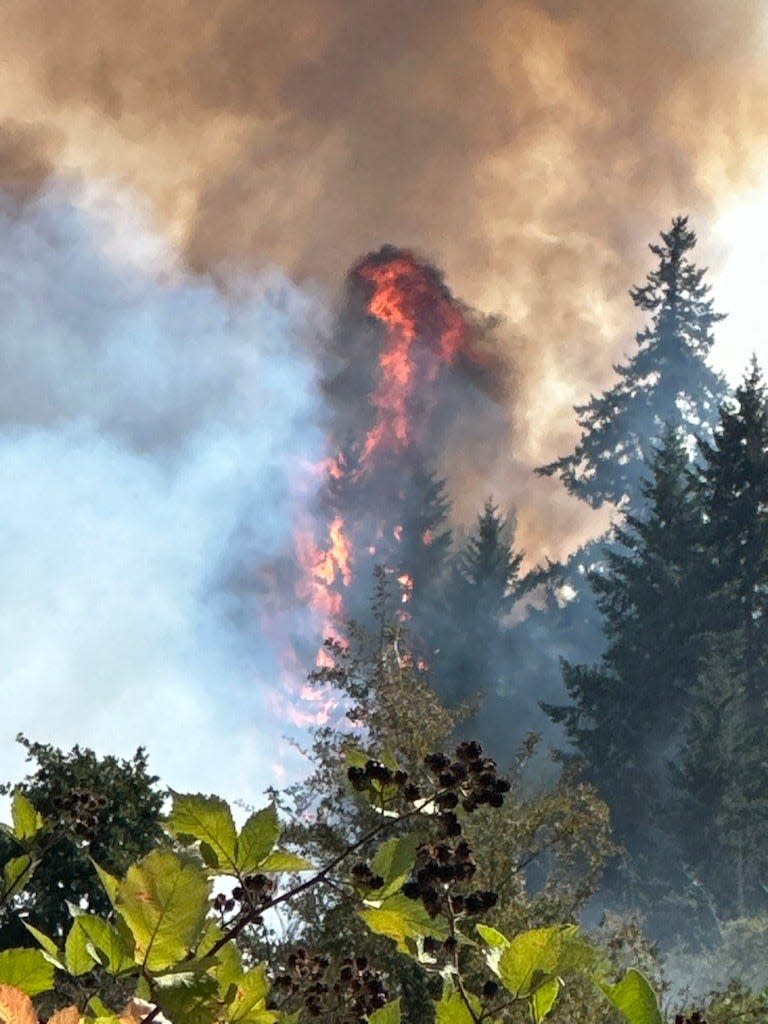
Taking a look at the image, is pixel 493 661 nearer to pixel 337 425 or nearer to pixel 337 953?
pixel 337 425

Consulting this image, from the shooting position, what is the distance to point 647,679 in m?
41.3

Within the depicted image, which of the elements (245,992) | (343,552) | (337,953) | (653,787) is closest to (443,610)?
(343,552)

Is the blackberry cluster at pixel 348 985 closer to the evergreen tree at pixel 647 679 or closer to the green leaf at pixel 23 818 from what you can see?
the green leaf at pixel 23 818

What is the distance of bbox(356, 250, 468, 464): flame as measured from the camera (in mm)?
71188

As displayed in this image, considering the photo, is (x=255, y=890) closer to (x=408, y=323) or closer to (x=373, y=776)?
(x=373, y=776)

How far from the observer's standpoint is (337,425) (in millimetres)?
70438

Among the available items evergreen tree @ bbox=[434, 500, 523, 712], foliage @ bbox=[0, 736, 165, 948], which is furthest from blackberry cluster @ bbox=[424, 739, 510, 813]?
evergreen tree @ bbox=[434, 500, 523, 712]

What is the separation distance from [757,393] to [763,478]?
10.6 ft

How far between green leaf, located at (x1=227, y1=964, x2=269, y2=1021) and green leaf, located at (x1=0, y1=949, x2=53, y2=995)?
21 cm

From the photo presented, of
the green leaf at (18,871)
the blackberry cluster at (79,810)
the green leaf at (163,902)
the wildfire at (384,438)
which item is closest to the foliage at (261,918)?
the green leaf at (163,902)

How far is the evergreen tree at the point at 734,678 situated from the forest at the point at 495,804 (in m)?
0.09

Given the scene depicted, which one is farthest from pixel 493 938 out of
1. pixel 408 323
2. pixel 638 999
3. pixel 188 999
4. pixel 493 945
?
pixel 408 323

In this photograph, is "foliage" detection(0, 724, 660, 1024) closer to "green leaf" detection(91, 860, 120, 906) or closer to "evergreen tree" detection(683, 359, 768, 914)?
"green leaf" detection(91, 860, 120, 906)

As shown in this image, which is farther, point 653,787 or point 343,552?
point 343,552
